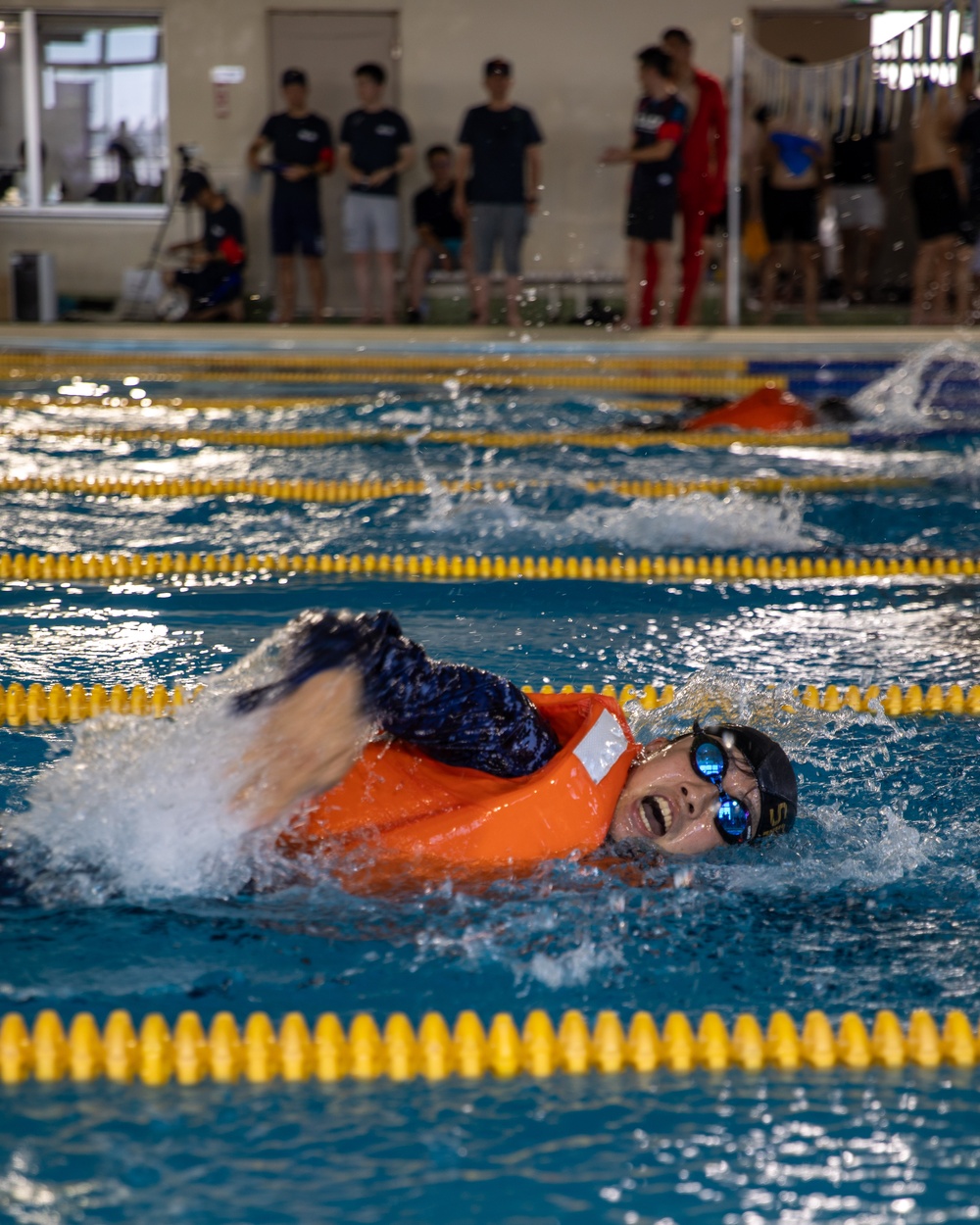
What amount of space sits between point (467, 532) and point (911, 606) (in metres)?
1.66

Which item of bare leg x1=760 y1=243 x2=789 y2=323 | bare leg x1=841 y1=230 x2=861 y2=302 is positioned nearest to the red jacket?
bare leg x1=760 y1=243 x2=789 y2=323

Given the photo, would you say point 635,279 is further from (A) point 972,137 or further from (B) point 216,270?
(B) point 216,270

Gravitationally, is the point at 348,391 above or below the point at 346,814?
above

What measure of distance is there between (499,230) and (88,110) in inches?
185

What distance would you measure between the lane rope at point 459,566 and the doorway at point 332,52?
8373mm

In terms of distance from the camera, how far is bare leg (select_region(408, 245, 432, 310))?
1186 cm

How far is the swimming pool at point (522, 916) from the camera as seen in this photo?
1.81m

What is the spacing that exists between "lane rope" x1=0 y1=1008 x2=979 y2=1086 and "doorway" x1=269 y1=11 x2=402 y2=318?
37.2 ft

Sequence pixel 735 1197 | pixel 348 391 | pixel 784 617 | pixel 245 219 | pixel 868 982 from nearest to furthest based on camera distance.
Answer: pixel 735 1197, pixel 868 982, pixel 784 617, pixel 348 391, pixel 245 219

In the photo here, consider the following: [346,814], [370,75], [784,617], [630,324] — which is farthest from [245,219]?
[346,814]

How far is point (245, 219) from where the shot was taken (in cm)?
1281

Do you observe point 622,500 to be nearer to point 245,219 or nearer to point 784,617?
point 784,617

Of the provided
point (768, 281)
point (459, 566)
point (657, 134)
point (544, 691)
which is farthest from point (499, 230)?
point (544, 691)

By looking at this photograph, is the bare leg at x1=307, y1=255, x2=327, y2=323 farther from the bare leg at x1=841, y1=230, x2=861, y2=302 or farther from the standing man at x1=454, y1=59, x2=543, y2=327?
the bare leg at x1=841, y1=230, x2=861, y2=302
